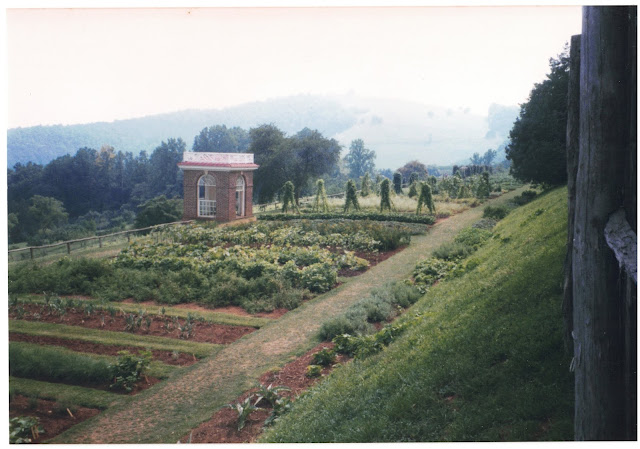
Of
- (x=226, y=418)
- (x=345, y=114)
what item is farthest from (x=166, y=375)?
(x=345, y=114)

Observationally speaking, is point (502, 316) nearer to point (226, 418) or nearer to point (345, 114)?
point (226, 418)

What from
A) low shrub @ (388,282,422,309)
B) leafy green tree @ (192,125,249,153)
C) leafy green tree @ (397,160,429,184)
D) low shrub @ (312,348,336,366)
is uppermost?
leafy green tree @ (192,125,249,153)

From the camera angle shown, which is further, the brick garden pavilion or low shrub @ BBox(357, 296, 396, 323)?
the brick garden pavilion

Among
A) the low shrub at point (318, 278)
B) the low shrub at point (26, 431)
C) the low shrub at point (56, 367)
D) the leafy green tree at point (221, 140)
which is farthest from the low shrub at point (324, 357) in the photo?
the leafy green tree at point (221, 140)

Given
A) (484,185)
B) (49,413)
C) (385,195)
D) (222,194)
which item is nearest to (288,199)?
(222,194)

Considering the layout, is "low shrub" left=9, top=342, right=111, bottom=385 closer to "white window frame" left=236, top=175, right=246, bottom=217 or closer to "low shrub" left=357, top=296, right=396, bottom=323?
"low shrub" left=357, top=296, right=396, bottom=323

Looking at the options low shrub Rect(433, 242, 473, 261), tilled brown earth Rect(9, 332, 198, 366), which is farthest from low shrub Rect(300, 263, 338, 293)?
tilled brown earth Rect(9, 332, 198, 366)
